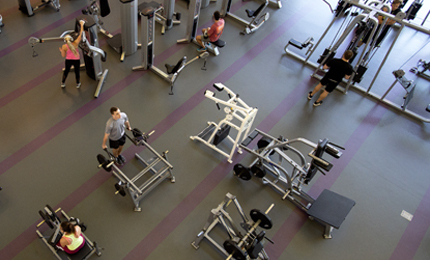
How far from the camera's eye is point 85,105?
5742 millimetres

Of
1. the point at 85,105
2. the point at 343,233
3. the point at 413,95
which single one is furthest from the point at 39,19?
the point at 413,95

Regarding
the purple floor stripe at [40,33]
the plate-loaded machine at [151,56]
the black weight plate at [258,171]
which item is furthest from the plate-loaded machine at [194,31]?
the black weight plate at [258,171]

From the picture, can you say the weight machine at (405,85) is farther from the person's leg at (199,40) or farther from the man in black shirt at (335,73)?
the person's leg at (199,40)

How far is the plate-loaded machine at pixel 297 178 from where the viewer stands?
14.7 feet

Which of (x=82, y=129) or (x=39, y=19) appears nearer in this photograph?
(x=82, y=129)

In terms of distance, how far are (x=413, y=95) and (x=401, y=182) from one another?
2584mm

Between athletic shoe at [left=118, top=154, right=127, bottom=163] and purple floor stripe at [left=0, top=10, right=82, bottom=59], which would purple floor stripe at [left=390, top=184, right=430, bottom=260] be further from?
purple floor stripe at [left=0, top=10, right=82, bottom=59]

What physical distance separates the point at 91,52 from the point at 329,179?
15.6 feet

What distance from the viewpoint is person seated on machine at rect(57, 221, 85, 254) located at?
3.49 metres

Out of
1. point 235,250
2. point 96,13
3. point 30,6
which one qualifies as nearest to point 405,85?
point 235,250

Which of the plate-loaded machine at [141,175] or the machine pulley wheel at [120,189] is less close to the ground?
the plate-loaded machine at [141,175]

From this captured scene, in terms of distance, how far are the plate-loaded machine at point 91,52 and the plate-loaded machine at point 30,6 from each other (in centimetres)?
190

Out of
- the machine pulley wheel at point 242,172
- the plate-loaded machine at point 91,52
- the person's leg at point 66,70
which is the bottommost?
the person's leg at point 66,70

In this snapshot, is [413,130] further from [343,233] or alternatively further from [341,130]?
[343,233]
